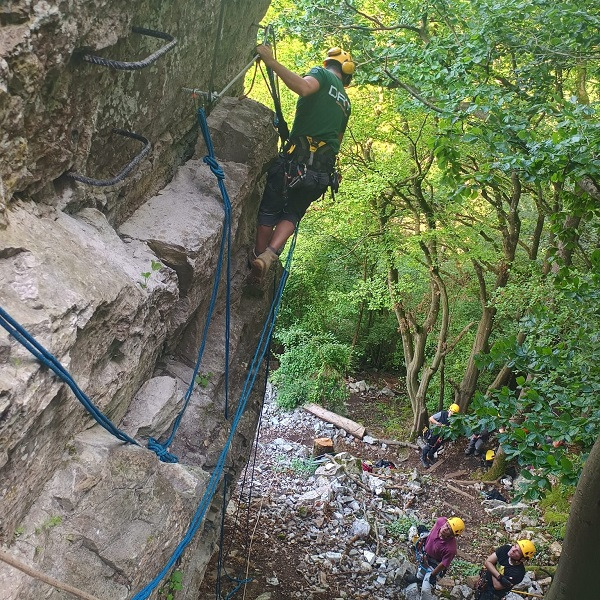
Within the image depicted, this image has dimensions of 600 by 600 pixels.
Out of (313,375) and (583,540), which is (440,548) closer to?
(583,540)

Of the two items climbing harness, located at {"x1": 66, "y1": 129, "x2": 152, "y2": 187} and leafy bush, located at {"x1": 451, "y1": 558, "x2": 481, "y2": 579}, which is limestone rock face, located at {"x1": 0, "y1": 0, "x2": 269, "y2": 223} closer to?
climbing harness, located at {"x1": 66, "y1": 129, "x2": 152, "y2": 187}

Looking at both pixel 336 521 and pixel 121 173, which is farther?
pixel 336 521

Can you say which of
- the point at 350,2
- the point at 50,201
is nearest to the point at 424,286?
the point at 350,2

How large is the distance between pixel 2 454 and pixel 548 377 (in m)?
4.66

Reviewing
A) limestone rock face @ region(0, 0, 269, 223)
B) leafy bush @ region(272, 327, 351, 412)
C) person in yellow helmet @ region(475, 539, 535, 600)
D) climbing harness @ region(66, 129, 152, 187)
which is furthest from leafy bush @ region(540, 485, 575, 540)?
climbing harness @ region(66, 129, 152, 187)

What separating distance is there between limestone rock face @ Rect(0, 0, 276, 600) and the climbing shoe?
2.05ft

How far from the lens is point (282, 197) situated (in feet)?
19.2

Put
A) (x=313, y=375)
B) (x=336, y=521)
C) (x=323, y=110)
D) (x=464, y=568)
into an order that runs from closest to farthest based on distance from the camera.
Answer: (x=323, y=110)
(x=464, y=568)
(x=336, y=521)
(x=313, y=375)

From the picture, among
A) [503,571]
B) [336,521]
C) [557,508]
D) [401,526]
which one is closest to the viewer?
[503,571]

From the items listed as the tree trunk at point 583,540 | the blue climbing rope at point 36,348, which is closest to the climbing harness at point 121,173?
the blue climbing rope at point 36,348

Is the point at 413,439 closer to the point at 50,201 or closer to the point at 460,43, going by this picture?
the point at 460,43

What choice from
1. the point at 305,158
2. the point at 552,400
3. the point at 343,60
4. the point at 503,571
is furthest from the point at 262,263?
the point at 503,571

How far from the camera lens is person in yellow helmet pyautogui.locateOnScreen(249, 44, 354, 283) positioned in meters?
5.30

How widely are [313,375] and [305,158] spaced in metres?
10.0
